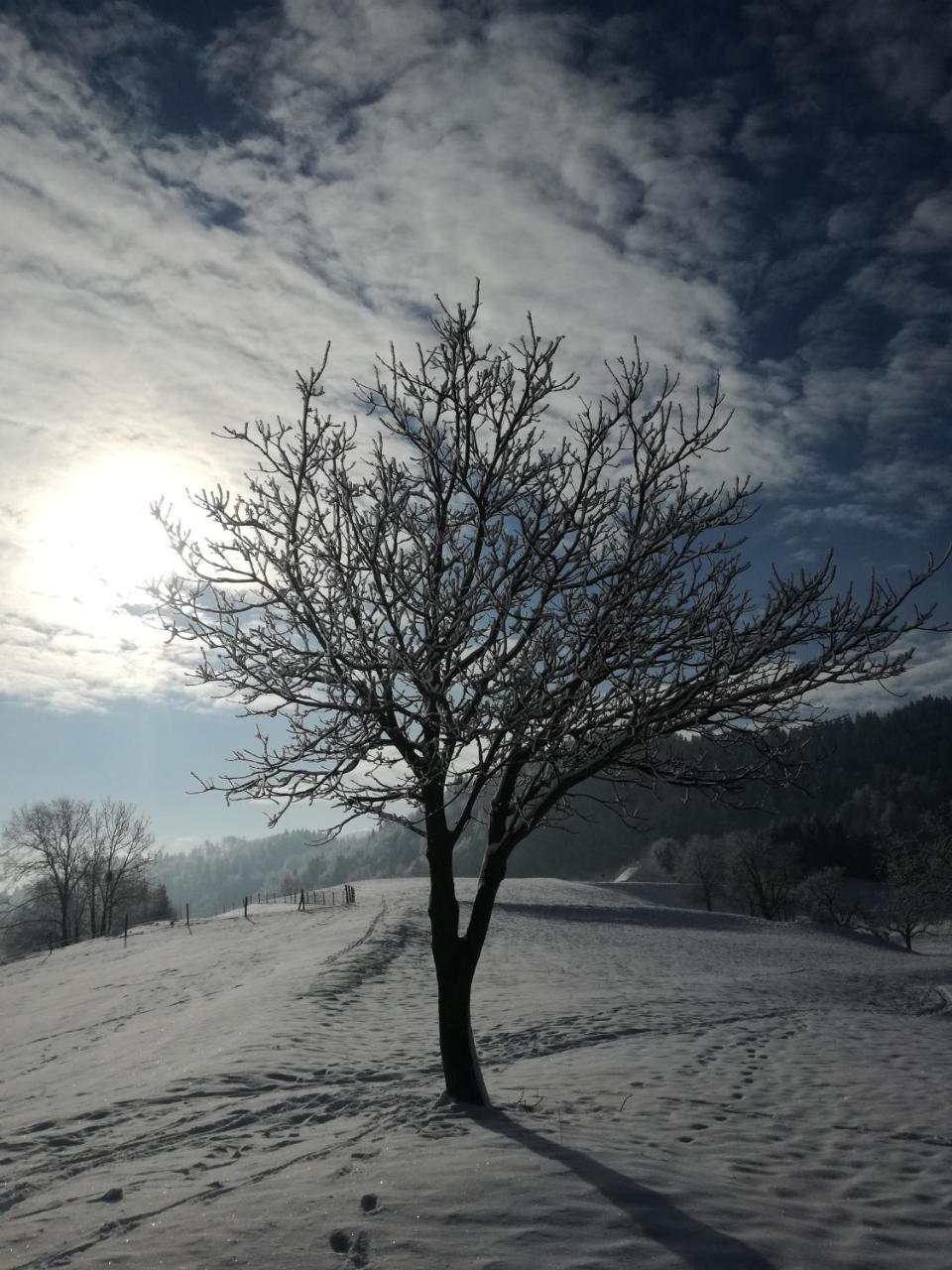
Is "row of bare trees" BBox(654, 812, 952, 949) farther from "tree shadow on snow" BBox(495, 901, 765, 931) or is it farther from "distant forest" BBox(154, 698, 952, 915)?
"tree shadow on snow" BBox(495, 901, 765, 931)

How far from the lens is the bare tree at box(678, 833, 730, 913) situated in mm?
73875

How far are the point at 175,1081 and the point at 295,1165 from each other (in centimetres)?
483

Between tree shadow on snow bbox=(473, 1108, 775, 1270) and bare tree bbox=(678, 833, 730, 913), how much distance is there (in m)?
70.2

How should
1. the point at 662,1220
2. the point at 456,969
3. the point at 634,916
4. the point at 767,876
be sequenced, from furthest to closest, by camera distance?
the point at 767,876 < the point at 634,916 < the point at 456,969 < the point at 662,1220

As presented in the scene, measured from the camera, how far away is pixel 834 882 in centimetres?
6906

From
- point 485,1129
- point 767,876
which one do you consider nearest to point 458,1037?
point 485,1129

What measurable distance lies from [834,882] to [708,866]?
1164 cm

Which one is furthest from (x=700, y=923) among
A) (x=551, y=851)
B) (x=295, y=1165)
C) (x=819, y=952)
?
(x=551, y=851)

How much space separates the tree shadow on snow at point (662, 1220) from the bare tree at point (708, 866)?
7024 centimetres

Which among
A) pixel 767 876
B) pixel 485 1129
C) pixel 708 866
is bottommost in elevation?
pixel 767 876

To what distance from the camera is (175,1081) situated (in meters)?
10.4

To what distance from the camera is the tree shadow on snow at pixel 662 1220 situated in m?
4.65

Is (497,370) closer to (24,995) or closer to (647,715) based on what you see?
(647,715)

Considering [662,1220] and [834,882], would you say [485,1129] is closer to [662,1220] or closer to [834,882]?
[662,1220]
